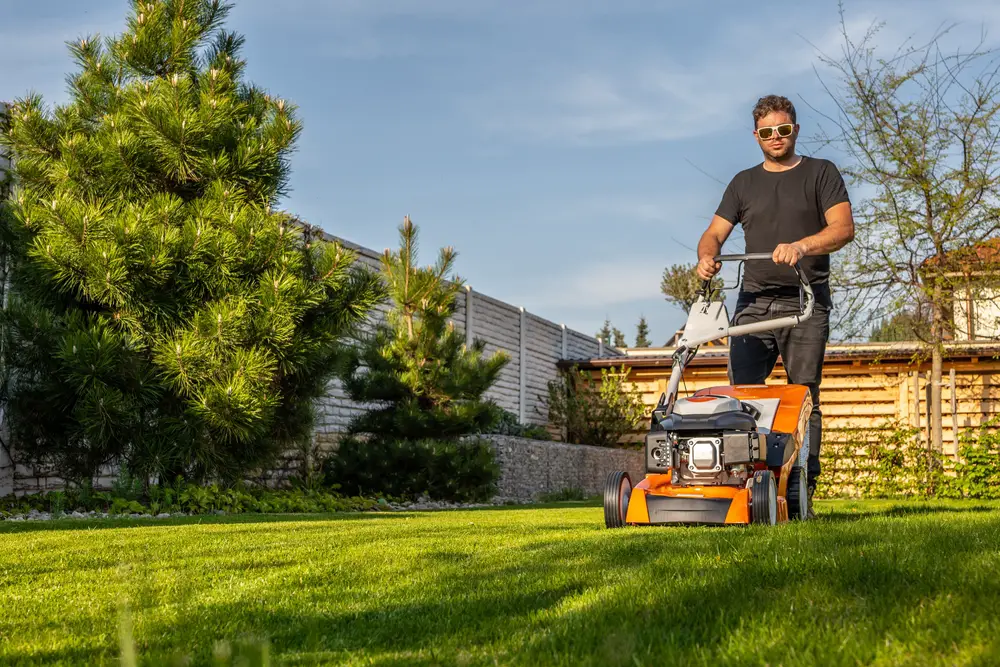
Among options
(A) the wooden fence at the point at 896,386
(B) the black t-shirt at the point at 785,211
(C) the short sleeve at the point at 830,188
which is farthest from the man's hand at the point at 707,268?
(A) the wooden fence at the point at 896,386

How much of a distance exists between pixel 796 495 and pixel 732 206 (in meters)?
1.70

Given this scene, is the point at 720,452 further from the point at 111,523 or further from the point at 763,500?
the point at 111,523

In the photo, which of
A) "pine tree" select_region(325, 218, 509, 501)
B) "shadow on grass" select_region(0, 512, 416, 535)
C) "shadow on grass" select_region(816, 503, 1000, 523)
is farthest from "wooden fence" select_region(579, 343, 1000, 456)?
"shadow on grass" select_region(0, 512, 416, 535)

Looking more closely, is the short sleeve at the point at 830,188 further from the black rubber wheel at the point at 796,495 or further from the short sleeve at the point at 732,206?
the black rubber wheel at the point at 796,495

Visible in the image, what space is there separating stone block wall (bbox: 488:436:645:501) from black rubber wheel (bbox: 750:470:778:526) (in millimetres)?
10152

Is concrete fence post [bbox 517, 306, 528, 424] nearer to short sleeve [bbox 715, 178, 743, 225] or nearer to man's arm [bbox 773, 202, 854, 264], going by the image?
short sleeve [bbox 715, 178, 743, 225]

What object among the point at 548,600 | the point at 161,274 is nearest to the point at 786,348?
the point at 548,600

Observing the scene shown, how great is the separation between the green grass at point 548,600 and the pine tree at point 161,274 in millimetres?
5075

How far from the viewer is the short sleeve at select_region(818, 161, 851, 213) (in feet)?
18.4

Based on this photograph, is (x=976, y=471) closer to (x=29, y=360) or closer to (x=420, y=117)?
(x=420, y=117)

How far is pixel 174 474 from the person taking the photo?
1013 centimetres

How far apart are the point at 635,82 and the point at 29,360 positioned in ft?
20.1

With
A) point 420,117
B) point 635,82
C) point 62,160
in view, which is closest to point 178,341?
point 62,160

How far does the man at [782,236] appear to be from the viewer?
564 centimetres
